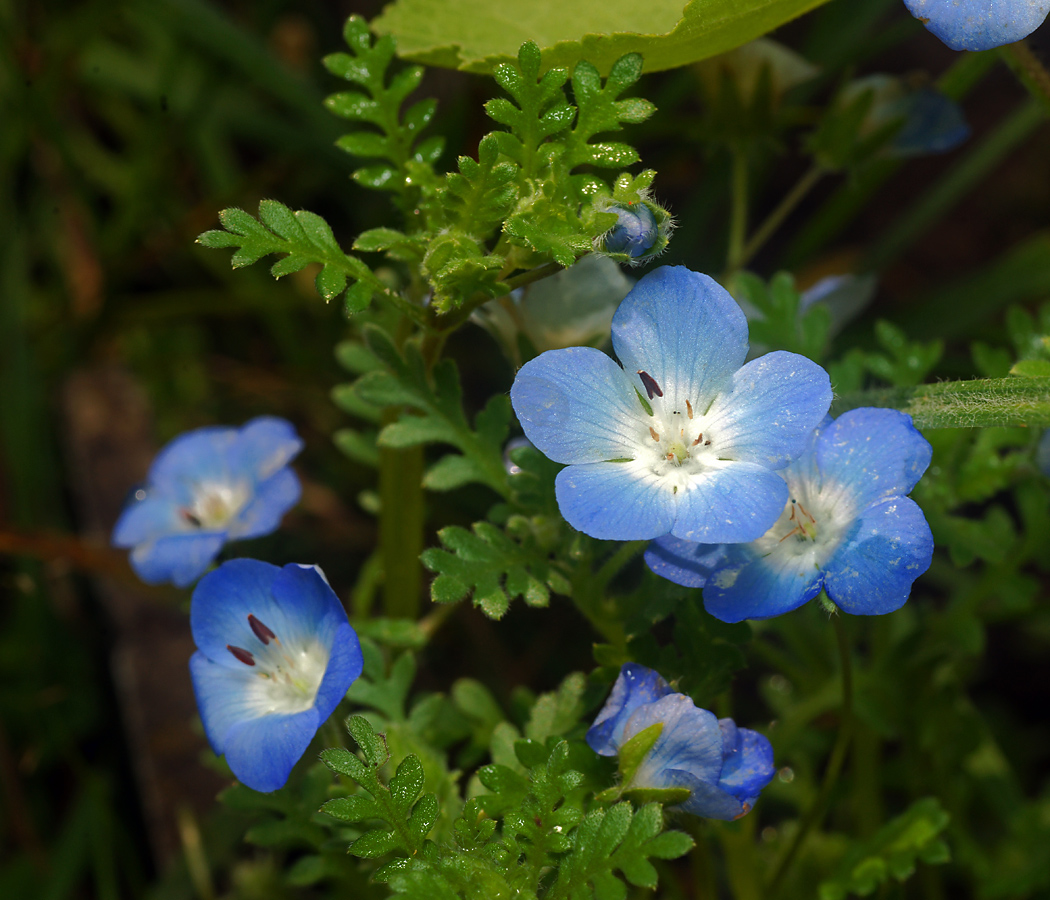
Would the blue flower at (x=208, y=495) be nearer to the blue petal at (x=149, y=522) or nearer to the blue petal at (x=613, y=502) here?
the blue petal at (x=149, y=522)

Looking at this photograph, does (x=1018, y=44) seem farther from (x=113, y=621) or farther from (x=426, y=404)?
(x=113, y=621)

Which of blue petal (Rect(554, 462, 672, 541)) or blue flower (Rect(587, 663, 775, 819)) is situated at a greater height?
blue petal (Rect(554, 462, 672, 541))

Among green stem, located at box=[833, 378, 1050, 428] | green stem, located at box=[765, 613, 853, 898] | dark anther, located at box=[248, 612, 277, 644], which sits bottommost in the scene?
green stem, located at box=[765, 613, 853, 898]

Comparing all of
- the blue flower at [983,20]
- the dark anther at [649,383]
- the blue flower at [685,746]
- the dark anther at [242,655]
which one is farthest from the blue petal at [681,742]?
the blue flower at [983,20]

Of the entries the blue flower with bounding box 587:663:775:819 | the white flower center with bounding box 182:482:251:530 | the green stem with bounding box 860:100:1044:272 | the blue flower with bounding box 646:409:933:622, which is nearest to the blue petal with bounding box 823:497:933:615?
the blue flower with bounding box 646:409:933:622

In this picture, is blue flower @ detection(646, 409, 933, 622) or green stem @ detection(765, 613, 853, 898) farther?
green stem @ detection(765, 613, 853, 898)

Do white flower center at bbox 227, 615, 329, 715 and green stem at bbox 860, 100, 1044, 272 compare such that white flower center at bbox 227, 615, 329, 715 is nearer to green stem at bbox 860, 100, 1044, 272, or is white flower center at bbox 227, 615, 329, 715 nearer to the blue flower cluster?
→ the blue flower cluster

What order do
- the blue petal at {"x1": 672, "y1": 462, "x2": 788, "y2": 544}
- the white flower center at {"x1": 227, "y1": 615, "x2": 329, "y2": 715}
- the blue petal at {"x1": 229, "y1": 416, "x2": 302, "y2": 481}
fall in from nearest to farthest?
1. the blue petal at {"x1": 672, "y1": 462, "x2": 788, "y2": 544}
2. the white flower center at {"x1": 227, "y1": 615, "x2": 329, "y2": 715}
3. the blue petal at {"x1": 229, "y1": 416, "x2": 302, "y2": 481}

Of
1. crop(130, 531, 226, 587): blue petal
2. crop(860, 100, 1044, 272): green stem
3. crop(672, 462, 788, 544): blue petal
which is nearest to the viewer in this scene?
crop(672, 462, 788, 544): blue petal
